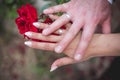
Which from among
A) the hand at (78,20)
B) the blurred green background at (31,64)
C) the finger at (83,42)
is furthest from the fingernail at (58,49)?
the blurred green background at (31,64)

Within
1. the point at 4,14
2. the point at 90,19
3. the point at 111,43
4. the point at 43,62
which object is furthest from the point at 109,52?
the point at 43,62

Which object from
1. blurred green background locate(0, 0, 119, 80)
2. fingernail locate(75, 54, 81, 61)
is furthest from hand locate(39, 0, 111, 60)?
blurred green background locate(0, 0, 119, 80)

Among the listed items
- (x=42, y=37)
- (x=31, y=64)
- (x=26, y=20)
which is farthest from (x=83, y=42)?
(x=31, y=64)

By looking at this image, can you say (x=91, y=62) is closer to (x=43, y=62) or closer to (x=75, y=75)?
(x=75, y=75)

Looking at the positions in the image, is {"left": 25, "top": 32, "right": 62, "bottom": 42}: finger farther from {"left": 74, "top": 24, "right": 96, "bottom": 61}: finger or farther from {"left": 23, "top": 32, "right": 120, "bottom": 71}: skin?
{"left": 74, "top": 24, "right": 96, "bottom": 61}: finger

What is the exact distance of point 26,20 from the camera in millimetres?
2012

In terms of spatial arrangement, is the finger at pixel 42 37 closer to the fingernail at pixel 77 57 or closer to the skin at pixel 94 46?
the skin at pixel 94 46

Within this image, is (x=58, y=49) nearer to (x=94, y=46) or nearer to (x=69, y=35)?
(x=69, y=35)

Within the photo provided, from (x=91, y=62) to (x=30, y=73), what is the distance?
0.65m

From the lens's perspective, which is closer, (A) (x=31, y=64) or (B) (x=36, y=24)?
(B) (x=36, y=24)

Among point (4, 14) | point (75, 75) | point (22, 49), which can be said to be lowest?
point (75, 75)

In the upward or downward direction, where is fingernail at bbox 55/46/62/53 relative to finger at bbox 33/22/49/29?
downward

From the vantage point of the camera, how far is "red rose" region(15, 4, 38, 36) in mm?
1999

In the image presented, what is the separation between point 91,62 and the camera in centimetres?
379
